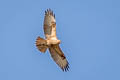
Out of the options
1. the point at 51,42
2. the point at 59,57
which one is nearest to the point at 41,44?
the point at 51,42

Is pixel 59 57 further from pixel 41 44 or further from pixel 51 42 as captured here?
pixel 41 44

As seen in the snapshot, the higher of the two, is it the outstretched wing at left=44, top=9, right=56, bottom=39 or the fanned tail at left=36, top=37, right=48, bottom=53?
the outstretched wing at left=44, top=9, right=56, bottom=39

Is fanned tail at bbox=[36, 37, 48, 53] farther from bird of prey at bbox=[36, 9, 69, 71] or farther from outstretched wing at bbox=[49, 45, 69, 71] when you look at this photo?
outstretched wing at bbox=[49, 45, 69, 71]

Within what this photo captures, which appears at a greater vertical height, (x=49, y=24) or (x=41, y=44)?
(x=49, y=24)

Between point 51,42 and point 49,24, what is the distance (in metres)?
0.81

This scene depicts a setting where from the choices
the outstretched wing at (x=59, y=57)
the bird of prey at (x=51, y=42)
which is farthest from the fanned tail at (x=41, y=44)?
the outstretched wing at (x=59, y=57)

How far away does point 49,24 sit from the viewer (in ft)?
58.0

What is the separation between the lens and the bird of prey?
671 inches

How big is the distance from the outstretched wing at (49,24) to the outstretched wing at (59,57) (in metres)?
0.58

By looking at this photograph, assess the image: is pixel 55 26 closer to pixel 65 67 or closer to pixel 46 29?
pixel 46 29

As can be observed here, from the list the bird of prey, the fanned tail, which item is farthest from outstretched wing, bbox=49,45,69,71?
the fanned tail

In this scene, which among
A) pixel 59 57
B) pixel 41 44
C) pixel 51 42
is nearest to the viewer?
pixel 41 44

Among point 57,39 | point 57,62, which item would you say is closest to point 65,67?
point 57,62

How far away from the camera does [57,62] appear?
18.3 m
